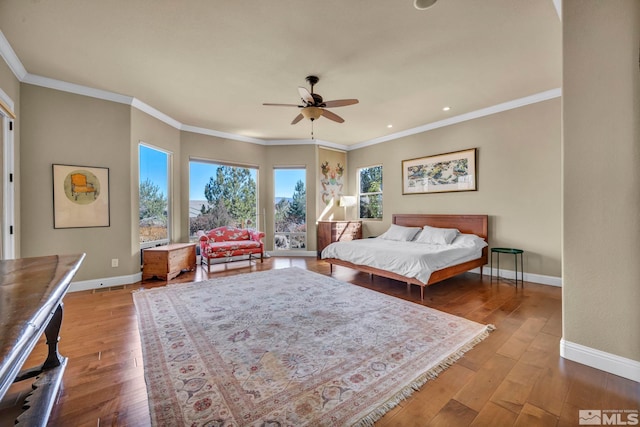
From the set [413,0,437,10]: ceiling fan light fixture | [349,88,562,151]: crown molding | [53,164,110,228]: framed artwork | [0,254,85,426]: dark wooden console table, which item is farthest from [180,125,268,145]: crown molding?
[413,0,437,10]: ceiling fan light fixture

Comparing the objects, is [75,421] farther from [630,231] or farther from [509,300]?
[509,300]

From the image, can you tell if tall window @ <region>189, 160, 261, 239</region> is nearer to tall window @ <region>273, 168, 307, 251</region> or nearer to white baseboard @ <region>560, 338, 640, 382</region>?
tall window @ <region>273, 168, 307, 251</region>

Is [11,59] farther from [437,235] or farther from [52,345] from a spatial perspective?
[437,235]

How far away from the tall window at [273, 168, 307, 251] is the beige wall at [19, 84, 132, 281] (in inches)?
126

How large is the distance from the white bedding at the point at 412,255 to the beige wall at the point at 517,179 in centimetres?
57

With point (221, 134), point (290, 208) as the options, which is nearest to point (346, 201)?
point (290, 208)

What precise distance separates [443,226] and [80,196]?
6006 mm

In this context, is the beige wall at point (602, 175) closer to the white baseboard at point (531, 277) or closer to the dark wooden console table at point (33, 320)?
the white baseboard at point (531, 277)

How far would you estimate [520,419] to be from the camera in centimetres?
146

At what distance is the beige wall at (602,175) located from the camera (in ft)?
5.85

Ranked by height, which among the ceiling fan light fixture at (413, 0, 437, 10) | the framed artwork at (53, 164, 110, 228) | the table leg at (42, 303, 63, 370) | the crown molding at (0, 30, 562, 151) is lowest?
the table leg at (42, 303, 63, 370)

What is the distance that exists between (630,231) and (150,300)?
4.65 metres

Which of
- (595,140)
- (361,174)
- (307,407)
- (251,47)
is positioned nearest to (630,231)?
(595,140)

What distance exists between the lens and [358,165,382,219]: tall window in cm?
654
